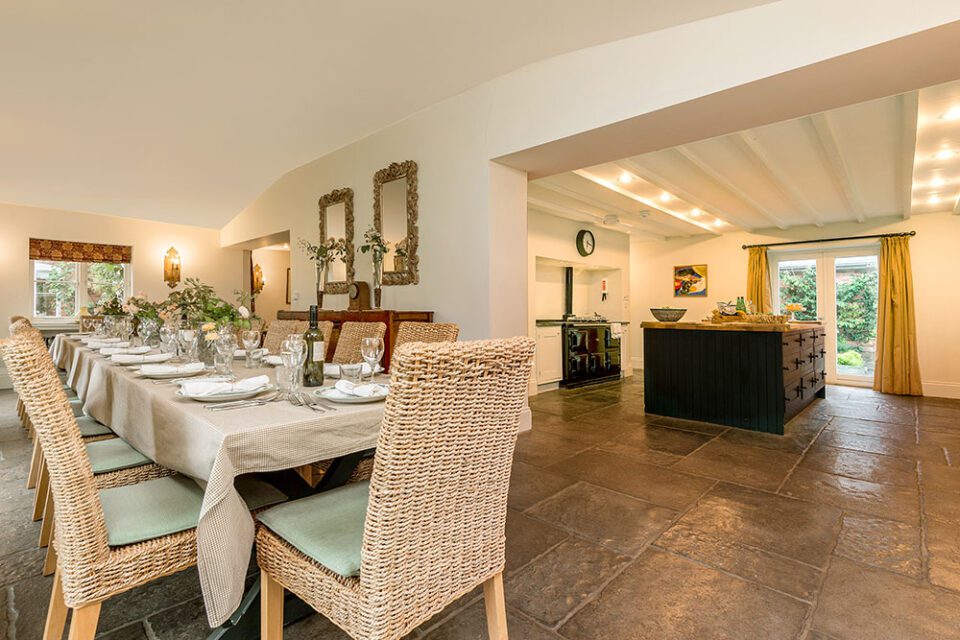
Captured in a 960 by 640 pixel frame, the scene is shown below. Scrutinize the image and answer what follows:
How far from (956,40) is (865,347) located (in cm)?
577

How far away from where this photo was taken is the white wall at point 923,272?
582cm

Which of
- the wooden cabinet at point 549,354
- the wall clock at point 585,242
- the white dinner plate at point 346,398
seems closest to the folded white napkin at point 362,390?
the white dinner plate at point 346,398

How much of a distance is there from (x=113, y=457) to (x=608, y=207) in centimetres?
546

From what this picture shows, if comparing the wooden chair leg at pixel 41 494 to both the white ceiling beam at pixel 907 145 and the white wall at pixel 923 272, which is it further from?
the white wall at pixel 923 272

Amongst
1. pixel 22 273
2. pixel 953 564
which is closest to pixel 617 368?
pixel 953 564

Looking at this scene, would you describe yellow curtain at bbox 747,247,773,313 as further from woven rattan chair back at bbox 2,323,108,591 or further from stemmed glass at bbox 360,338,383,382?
woven rattan chair back at bbox 2,323,108,591

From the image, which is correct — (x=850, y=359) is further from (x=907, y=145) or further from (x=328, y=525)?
(x=328, y=525)

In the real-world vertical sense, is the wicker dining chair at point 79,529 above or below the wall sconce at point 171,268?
below

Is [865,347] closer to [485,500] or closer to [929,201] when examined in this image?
[929,201]

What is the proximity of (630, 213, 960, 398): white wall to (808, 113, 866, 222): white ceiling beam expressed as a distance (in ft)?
3.57

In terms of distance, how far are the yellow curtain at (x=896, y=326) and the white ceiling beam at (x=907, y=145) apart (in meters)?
0.79

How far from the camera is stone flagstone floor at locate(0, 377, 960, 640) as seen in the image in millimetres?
1466

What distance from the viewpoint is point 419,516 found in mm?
966

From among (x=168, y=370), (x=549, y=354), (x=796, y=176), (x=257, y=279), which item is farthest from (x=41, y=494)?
(x=257, y=279)
